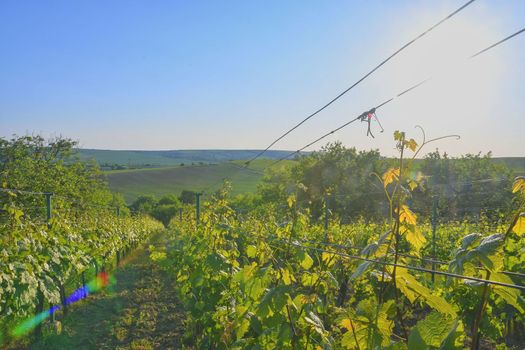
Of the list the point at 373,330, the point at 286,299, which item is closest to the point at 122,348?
the point at 286,299

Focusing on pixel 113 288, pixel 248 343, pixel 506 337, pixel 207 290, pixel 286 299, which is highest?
pixel 286 299

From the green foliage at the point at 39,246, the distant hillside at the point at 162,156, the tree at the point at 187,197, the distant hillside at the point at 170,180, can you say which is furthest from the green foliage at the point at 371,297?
the distant hillside at the point at 162,156

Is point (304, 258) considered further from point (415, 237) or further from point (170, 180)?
point (170, 180)

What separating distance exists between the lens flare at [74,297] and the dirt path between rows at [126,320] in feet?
0.64

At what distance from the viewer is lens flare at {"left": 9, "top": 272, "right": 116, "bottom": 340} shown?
19.8ft

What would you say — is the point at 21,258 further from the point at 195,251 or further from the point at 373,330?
the point at 373,330

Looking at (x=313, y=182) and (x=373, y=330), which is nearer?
(x=373, y=330)

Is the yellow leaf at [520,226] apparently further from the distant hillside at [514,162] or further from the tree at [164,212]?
the distant hillside at [514,162]

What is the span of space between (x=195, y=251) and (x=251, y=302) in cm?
278

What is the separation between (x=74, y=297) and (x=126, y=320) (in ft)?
6.84

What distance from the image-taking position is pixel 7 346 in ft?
18.5

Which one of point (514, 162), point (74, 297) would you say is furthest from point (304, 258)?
point (514, 162)

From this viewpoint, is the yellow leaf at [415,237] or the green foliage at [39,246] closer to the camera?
the yellow leaf at [415,237]

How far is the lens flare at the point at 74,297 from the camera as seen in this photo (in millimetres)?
6027
